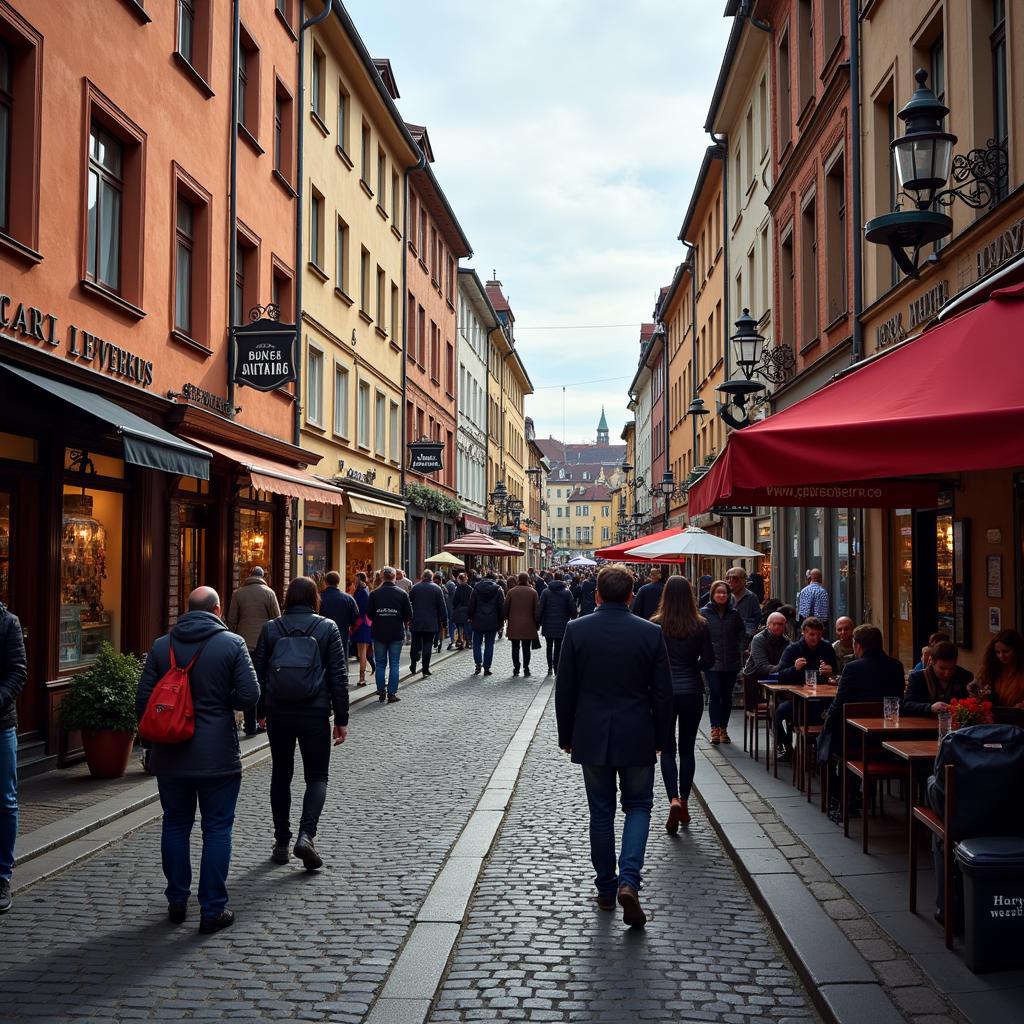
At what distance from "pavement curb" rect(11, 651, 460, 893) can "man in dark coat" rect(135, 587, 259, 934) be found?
1330 mm

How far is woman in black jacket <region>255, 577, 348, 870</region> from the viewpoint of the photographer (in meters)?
7.25

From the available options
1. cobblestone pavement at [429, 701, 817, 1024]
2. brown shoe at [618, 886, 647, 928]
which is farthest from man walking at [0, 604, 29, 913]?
brown shoe at [618, 886, 647, 928]

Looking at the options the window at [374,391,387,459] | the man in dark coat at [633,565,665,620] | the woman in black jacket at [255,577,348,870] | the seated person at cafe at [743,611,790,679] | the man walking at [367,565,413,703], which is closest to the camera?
the woman in black jacket at [255,577,348,870]

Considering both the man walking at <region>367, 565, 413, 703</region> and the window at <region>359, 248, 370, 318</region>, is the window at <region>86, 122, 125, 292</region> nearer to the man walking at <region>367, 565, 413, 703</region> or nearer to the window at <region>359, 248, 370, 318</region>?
the man walking at <region>367, 565, 413, 703</region>

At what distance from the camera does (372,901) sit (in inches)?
254

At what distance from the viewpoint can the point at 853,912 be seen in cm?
596

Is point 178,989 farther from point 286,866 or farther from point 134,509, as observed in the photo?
point 134,509

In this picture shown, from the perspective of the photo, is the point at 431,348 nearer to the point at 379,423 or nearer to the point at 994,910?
the point at 379,423

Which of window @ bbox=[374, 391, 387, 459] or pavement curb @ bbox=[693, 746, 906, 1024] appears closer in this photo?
pavement curb @ bbox=[693, 746, 906, 1024]

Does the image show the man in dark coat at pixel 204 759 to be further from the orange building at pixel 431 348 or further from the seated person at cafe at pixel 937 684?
the orange building at pixel 431 348

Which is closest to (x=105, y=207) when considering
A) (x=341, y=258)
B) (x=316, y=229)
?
(x=316, y=229)

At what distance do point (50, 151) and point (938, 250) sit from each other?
910 centimetres

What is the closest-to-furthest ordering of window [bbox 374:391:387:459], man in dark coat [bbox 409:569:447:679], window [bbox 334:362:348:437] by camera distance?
1. man in dark coat [bbox 409:569:447:679]
2. window [bbox 334:362:348:437]
3. window [bbox 374:391:387:459]

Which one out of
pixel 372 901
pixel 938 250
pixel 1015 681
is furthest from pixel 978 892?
pixel 938 250
